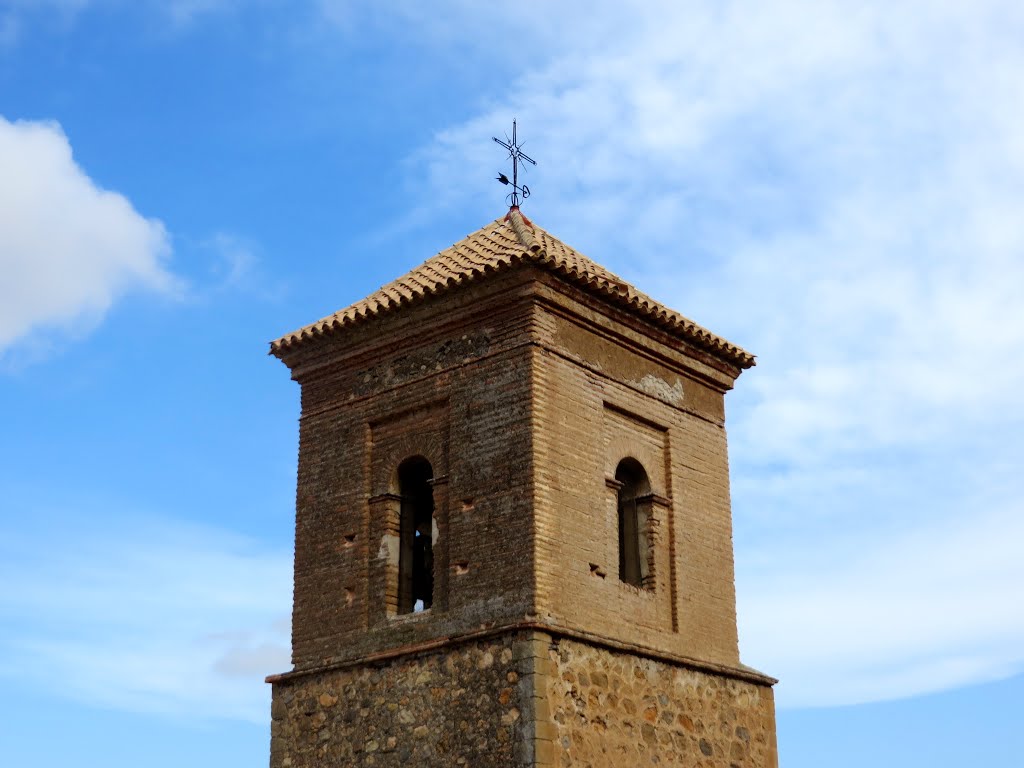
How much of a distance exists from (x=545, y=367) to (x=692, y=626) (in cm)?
283

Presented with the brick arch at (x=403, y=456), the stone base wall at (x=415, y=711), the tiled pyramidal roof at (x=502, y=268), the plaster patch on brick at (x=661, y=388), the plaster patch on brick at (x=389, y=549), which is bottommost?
the stone base wall at (x=415, y=711)

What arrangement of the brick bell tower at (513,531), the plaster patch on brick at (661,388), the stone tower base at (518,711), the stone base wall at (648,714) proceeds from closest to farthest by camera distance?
1. the stone tower base at (518,711)
2. the stone base wall at (648,714)
3. the brick bell tower at (513,531)
4. the plaster patch on brick at (661,388)

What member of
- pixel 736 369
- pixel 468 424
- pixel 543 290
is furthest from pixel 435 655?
pixel 736 369

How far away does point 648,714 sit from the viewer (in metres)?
12.6

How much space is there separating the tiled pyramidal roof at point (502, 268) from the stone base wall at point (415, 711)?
10.7ft

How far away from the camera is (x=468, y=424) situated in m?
13.1

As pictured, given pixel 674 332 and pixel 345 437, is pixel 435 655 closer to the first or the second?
pixel 345 437

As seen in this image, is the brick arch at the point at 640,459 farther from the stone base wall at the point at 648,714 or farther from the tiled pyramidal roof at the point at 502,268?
the stone base wall at the point at 648,714

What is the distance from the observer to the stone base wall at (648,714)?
11.8 m

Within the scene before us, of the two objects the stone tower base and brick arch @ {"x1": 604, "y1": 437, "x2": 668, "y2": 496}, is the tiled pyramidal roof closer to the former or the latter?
brick arch @ {"x1": 604, "y1": 437, "x2": 668, "y2": 496}

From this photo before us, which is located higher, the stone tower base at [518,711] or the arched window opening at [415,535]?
the arched window opening at [415,535]

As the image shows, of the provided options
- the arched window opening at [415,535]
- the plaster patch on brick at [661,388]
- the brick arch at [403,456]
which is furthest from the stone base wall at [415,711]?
the plaster patch on brick at [661,388]

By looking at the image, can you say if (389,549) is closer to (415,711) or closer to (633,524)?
(415,711)

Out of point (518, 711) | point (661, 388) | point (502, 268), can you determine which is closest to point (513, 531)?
point (518, 711)
